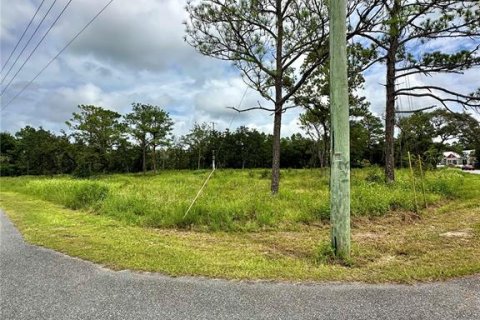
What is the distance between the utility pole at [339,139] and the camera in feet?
15.4

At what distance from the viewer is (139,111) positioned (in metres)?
40.9

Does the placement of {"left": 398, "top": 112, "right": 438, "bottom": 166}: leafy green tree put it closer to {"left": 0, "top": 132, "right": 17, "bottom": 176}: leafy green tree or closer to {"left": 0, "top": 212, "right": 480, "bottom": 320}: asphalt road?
{"left": 0, "top": 212, "right": 480, "bottom": 320}: asphalt road

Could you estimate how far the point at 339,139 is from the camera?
472 centimetres

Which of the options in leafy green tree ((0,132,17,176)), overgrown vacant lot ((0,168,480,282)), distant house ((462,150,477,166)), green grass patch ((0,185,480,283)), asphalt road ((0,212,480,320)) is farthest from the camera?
distant house ((462,150,477,166))

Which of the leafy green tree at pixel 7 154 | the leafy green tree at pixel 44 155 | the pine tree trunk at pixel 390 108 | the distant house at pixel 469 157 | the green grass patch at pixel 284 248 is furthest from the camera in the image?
the distant house at pixel 469 157

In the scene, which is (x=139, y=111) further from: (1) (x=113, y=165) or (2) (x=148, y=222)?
(2) (x=148, y=222)

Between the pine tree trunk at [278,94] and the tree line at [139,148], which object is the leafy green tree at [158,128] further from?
the pine tree trunk at [278,94]

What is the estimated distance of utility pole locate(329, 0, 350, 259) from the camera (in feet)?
15.4

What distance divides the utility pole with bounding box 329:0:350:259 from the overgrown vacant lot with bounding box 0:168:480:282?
32cm

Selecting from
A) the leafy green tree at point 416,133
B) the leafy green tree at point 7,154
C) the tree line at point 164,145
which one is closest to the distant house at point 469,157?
the tree line at point 164,145

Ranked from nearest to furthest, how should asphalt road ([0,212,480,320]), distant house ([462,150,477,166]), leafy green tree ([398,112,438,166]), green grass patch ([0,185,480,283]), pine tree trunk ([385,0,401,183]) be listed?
asphalt road ([0,212,480,320])
green grass patch ([0,185,480,283])
pine tree trunk ([385,0,401,183])
leafy green tree ([398,112,438,166])
distant house ([462,150,477,166])

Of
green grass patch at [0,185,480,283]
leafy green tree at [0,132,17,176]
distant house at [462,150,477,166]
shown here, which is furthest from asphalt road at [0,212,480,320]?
distant house at [462,150,477,166]

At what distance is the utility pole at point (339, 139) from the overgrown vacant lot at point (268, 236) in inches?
12.6

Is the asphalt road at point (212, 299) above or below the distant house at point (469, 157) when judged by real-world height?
below
